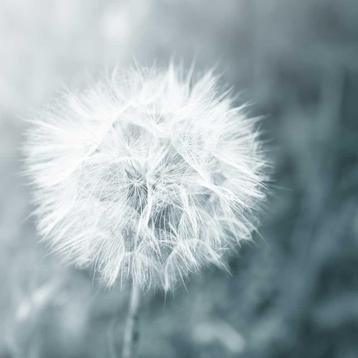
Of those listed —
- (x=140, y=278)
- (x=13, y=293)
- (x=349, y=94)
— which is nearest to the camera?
(x=140, y=278)

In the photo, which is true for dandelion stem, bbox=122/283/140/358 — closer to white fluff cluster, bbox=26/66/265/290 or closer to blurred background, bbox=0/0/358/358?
white fluff cluster, bbox=26/66/265/290

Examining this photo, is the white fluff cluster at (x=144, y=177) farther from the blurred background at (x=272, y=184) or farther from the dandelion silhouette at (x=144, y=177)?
the blurred background at (x=272, y=184)

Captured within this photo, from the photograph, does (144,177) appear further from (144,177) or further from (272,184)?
(272,184)

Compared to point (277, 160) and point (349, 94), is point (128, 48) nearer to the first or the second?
point (277, 160)

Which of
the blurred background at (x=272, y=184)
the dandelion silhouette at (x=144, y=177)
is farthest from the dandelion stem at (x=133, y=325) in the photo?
the blurred background at (x=272, y=184)

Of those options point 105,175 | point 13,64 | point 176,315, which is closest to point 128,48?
point 13,64

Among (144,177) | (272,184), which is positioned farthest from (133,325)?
(272,184)

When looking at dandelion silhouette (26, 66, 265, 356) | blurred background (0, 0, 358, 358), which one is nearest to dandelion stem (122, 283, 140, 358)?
dandelion silhouette (26, 66, 265, 356)
